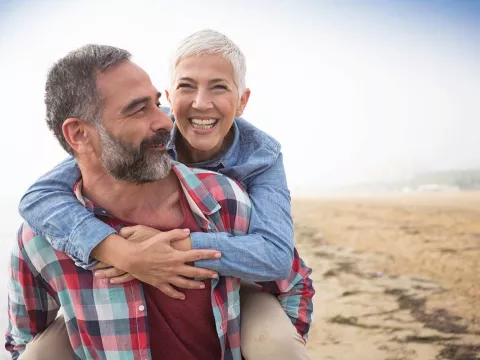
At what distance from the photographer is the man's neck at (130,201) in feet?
5.59

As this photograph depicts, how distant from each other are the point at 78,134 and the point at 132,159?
184mm

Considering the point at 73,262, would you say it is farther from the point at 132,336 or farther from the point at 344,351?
the point at 344,351

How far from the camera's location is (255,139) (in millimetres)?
2057

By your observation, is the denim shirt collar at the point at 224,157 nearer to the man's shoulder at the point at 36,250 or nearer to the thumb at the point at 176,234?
the thumb at the point at 176,234

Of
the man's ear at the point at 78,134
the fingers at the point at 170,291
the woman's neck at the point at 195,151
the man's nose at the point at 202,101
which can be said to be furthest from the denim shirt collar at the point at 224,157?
the fingers at the point at 170,291

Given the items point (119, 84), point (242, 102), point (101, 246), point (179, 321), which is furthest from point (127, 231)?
point (242, 102)

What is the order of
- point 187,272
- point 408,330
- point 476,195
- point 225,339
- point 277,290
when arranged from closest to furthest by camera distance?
point 187,272, point 225,339, point 277,290, point 408,330, point 476,195

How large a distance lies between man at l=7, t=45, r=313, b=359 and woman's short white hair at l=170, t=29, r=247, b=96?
0.36 meters

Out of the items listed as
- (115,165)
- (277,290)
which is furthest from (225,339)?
(115,165)

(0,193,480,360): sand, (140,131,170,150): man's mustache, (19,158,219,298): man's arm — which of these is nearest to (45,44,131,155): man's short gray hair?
(140,131,170,150): man's mustache

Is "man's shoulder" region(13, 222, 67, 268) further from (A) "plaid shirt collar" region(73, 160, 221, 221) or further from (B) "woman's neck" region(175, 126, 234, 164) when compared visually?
(B) "woman's neck" region(175, 126, 234, 164)

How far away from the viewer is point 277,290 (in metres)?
1.79

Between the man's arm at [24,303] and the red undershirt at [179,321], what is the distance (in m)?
0.32

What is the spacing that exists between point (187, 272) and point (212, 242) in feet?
0.34
